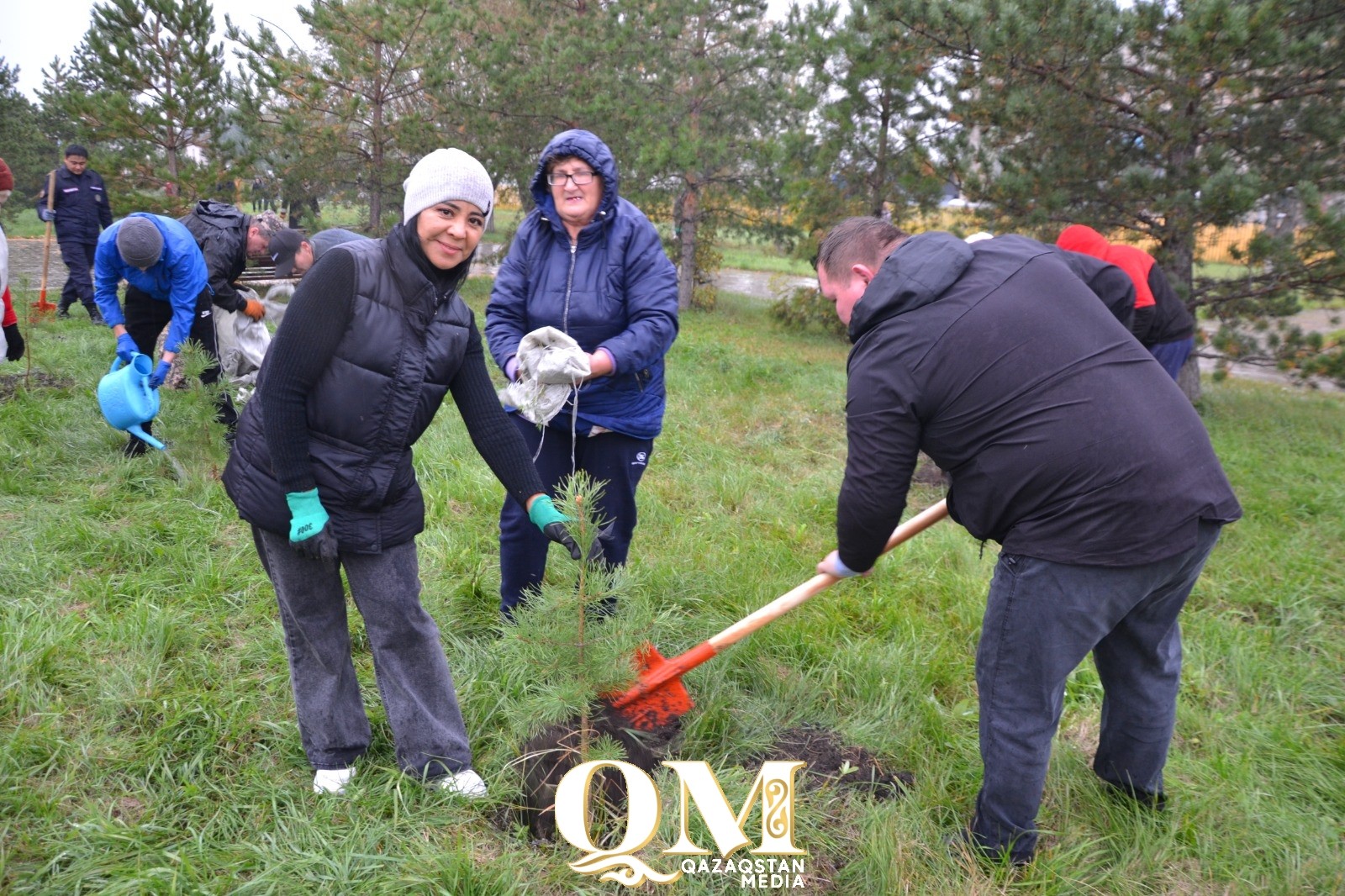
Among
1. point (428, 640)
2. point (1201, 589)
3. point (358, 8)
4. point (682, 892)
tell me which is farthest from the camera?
point (358, 8)

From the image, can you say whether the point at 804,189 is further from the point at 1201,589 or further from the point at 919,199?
the point at 1201,589

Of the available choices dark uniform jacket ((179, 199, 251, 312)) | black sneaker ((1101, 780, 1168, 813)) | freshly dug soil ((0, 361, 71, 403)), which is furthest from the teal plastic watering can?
black sneaker ((1101, 780, 1168, 813))

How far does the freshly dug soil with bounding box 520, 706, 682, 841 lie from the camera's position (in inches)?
93.4

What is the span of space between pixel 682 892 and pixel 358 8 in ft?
38.4

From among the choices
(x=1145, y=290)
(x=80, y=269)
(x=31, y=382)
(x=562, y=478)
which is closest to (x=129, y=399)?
(x=31, y=382)

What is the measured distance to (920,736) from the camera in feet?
9.25

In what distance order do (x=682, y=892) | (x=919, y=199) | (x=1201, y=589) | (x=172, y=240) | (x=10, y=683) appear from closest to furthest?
(x=682, y=892)
(x=10, y=683)
(x=1201, y=589)
(x=172, y=240)
(x=919, y=199)

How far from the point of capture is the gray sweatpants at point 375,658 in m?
2.26

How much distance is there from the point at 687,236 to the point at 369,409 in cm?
1217

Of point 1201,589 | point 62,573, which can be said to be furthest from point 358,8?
point 1201,589

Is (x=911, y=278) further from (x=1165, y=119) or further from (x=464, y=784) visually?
(x=1165, y=119)

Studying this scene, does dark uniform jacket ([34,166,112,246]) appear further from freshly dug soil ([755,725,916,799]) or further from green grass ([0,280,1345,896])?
freshly dug soil ([755,725,916,799])

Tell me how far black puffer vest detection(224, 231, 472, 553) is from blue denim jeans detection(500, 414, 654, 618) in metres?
0.85

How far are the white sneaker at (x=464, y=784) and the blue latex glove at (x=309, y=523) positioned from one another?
74 cm
